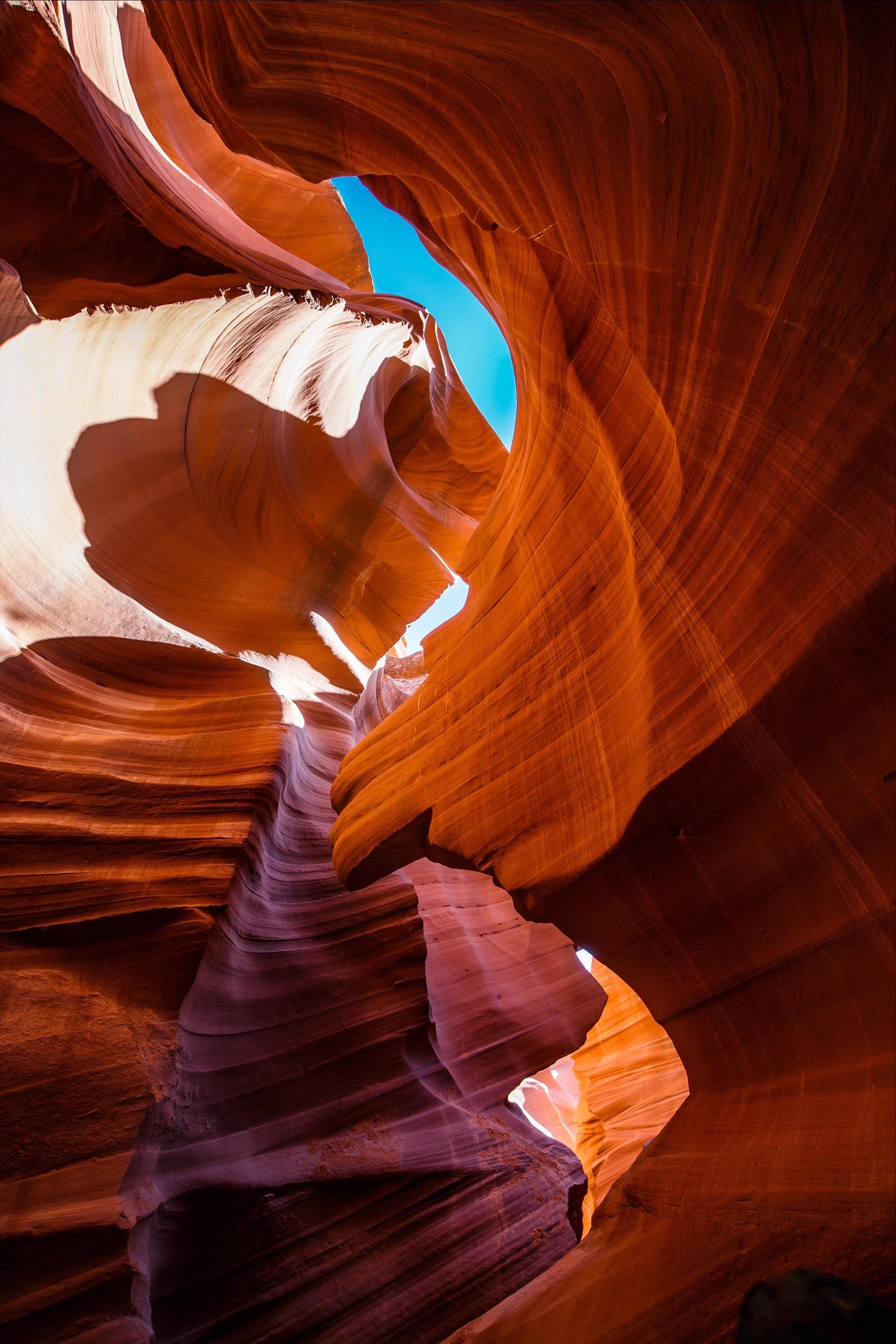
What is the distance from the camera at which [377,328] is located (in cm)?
678

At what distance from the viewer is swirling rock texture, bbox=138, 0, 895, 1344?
162cm

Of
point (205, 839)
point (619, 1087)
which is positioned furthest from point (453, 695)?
point (619, 1087)

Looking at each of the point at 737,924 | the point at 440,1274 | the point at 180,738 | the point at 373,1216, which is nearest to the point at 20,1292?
the point at 373,1216

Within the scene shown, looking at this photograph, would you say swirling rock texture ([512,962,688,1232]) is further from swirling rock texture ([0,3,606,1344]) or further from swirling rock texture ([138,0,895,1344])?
swirling rock texture ([138,0,895,1344])

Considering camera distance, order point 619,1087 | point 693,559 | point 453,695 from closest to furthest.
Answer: point 693,559 < point 453,695 < point 619,1087

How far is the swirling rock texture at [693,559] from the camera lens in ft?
5.31

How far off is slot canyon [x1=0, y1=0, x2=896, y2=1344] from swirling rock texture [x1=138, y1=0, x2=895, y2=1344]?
1cm

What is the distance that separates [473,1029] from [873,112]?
5.50 meters

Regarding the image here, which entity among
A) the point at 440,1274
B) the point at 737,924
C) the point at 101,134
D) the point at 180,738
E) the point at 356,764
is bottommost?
the point at 440,1274

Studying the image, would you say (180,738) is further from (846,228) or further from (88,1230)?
(846,228)

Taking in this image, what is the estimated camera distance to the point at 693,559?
2.21m

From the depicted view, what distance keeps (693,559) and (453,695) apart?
55.3 inches

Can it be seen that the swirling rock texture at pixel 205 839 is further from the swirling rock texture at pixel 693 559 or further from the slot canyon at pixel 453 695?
the swirling rock texture at pixel 693 559

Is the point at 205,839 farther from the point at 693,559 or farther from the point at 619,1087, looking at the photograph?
the point at 619,1087
